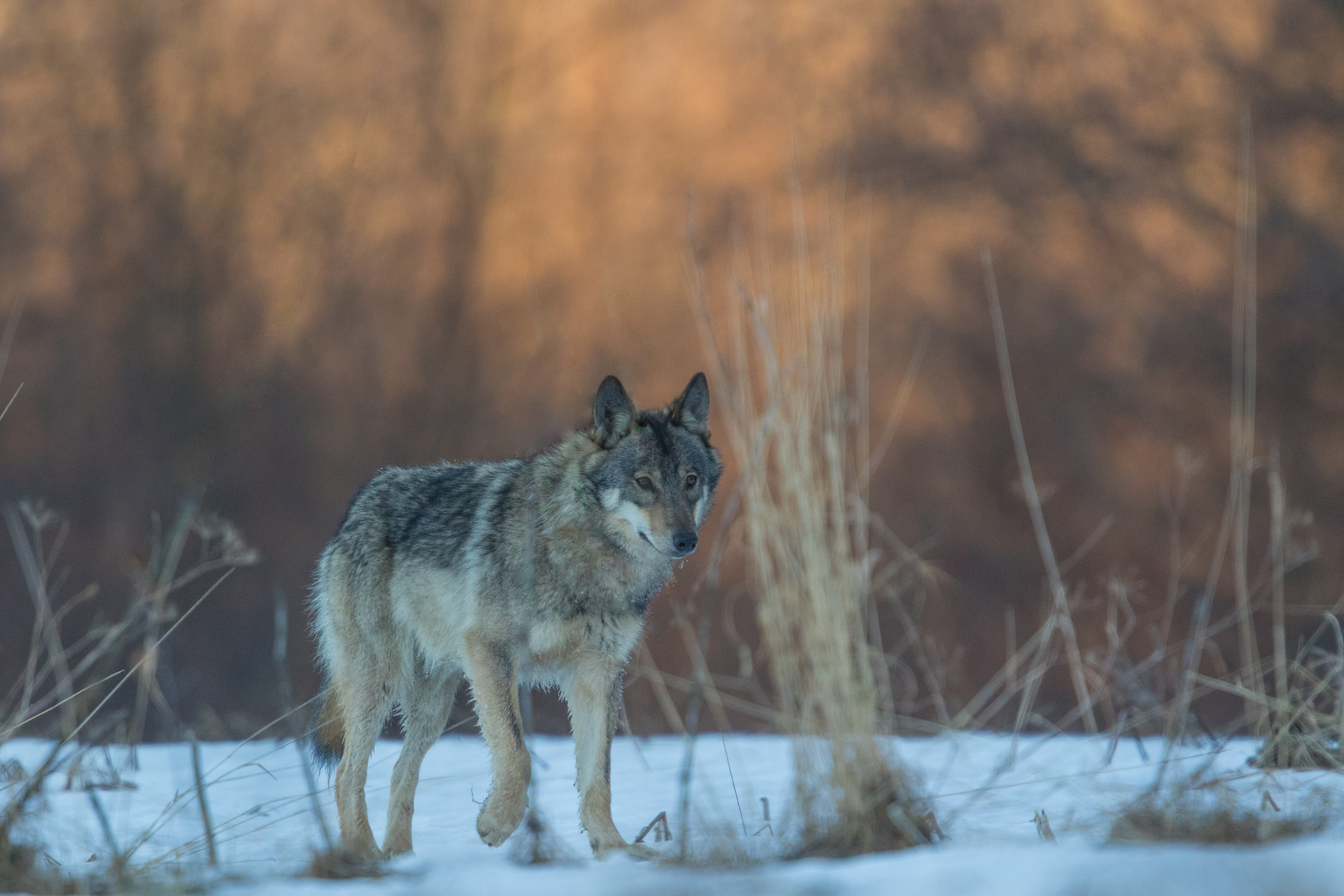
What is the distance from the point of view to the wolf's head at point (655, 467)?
11.4ft

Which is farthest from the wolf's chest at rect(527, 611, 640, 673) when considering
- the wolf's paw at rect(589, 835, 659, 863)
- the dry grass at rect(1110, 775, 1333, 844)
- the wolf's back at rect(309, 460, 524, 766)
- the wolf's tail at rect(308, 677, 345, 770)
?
the dry grass at rect(1110, 775, 1333, 844)

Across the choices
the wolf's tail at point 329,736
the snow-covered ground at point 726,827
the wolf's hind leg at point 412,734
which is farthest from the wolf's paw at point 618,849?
the wolf's tail at point 329,736

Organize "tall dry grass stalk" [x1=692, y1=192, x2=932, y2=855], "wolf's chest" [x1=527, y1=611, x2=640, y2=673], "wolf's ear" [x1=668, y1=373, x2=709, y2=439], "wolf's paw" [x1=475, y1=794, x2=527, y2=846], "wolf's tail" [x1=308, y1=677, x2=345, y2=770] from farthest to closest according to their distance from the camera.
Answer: "wolf's tail" [x1=308, y1=677, x2=345, y2=770] → "wolf's ear" [x1=668, y1=373, x2=709, y2=439] → "wolf's chest" [x1=527, y1=611, x2=640, y2=673] → "wolf's paw" [x1=475, y1=794, x2=527, y2=846] → "tall dry grass stalk" [x1=692, y1=192, x2=932, y2=855]

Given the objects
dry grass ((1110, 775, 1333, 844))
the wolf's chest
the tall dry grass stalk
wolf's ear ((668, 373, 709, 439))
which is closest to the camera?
dry grass ((1110, 775, 1333, 844))

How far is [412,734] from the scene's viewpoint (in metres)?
3.90

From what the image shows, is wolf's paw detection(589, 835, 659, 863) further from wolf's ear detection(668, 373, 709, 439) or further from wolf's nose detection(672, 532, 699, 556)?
wolf's ear detection(668, 373, 709, 439)

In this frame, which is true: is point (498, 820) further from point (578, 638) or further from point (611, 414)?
point (611, 414)

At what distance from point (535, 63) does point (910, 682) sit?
419 cm

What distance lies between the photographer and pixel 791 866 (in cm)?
224

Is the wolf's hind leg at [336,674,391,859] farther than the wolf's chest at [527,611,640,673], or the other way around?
the wolf's hind leg at [336,674,391,859]

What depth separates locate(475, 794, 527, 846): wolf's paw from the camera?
3312 mm

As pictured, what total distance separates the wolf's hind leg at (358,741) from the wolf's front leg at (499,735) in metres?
0.47

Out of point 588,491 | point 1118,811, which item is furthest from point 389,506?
point 1118,811

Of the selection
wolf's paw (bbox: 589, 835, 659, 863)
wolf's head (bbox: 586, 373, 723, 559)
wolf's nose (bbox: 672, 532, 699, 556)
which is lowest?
wolf's paw (bbox: 589, 835, 659, 863)
